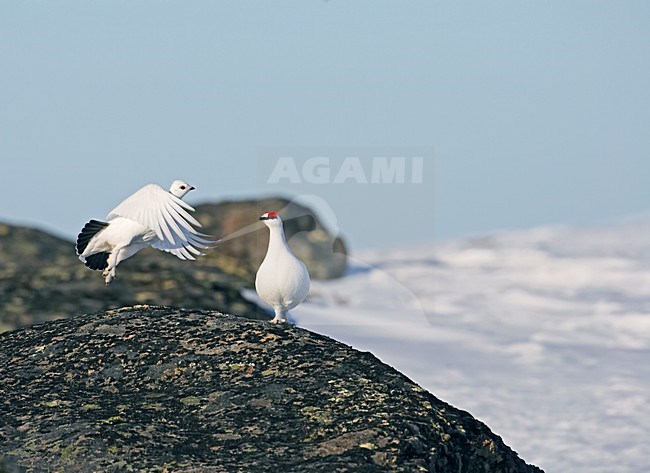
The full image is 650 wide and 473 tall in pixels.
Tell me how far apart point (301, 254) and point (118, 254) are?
505 inches

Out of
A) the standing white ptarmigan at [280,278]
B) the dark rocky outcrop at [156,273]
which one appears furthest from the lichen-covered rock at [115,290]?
the standing white ptarmigan at [280,278]

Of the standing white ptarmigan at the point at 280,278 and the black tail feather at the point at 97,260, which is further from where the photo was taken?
the black tail feather at the point at 97,260

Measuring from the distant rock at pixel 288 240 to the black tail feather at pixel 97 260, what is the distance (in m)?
10.6

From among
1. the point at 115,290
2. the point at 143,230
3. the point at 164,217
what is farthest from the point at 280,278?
the point at 115,290

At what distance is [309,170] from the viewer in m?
17.3

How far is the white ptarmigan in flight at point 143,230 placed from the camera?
7242 mm

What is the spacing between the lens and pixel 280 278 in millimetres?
7133

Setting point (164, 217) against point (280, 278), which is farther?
point (164, 217)

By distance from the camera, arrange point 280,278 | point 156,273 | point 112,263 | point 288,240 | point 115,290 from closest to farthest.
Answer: point 280,278 → point 112,263 → point 115,290 → point 156,273 → point 288,240

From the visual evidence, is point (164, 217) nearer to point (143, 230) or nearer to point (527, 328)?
point (143, 230)

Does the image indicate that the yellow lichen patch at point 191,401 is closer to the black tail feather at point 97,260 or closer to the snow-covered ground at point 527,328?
the black tail feather at point 97,260

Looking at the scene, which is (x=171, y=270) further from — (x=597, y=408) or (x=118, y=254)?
(x=118, y=254)

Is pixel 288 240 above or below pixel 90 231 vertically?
above

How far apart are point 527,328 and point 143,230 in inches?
433
